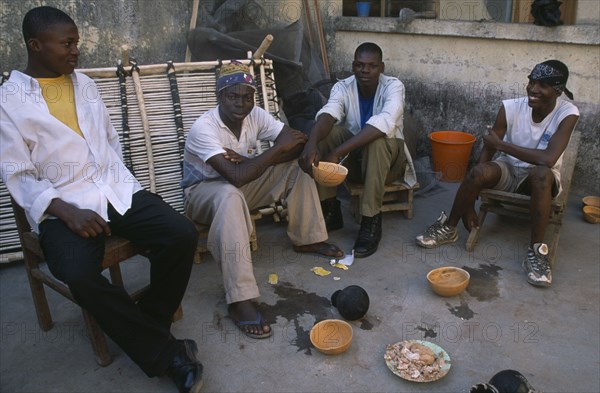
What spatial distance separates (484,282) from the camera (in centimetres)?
329

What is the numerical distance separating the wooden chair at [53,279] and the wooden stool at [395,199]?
77.3 inches

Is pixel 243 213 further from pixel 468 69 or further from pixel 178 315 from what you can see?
pixel 468 69

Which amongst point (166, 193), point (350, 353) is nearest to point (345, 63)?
point (166, 193)

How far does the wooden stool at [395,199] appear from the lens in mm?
4082

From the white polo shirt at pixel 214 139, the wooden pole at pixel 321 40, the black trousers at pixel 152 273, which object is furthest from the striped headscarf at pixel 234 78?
the wooden pole at pixel 321 40

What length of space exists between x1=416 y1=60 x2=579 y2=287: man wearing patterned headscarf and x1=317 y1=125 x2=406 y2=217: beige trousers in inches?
18.1

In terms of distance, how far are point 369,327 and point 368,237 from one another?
97 centimetres

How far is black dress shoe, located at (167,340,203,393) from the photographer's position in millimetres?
2350

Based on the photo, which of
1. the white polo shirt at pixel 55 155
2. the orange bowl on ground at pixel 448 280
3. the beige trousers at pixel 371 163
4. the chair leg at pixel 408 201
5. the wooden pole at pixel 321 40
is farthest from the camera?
the wooden pole at pixel 321 40

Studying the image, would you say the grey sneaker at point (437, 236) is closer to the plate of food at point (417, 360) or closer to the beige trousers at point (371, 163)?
the beige trousers at point (371, 163)

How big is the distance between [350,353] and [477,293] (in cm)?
101

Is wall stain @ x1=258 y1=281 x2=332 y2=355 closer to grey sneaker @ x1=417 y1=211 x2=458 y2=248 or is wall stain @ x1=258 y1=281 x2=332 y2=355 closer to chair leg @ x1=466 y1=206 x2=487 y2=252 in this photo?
Answer: grey sneaker @ x1=417 y1=211 x2=458 y2=248

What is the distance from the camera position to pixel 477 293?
3174 mm

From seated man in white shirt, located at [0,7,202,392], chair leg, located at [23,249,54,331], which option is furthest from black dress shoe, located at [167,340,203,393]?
chair leg, located at [23,249,54,331]
